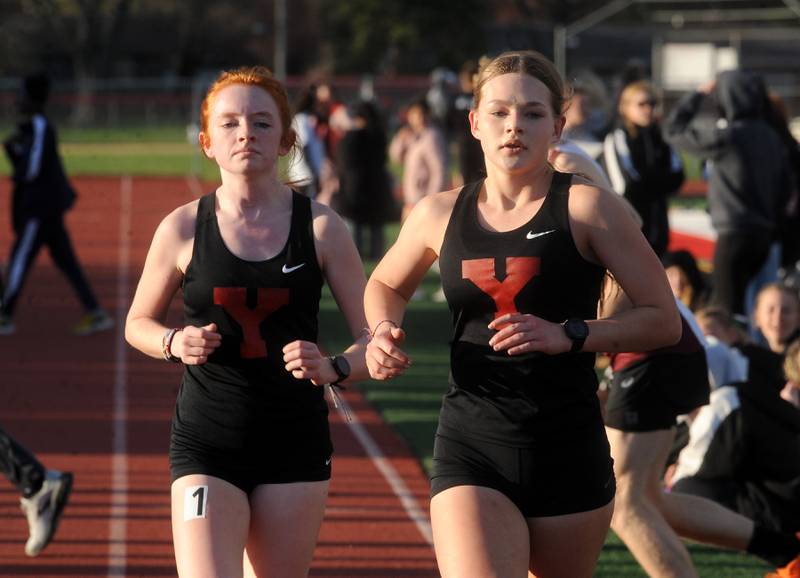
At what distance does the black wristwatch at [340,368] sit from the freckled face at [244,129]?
2.02 feet

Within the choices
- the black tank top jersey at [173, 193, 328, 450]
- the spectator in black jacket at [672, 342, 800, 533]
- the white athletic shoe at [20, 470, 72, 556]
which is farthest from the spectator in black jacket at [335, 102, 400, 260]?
the black tank top jersey at [173, 193, 328, 450]

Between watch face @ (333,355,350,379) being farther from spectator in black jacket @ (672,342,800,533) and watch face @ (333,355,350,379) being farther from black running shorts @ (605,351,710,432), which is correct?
spectator in black jacket @ (672,342,800,533)

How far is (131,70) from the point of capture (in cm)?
8512

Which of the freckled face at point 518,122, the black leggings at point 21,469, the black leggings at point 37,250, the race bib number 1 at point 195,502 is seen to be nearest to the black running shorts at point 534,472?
the race bib number 1 at point 195,502

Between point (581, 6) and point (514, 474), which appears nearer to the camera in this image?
point (514, 474)

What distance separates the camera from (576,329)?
3.69 metres

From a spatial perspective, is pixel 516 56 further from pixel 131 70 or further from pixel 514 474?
pixel 131 70

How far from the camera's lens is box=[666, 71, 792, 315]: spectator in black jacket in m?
9.80

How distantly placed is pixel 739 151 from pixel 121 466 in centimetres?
455

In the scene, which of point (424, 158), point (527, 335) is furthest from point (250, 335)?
point (424, 158)

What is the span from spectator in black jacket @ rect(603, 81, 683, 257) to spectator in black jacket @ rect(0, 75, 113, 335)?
5332 millimetres

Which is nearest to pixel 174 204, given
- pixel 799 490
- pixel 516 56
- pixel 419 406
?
pixel 419 406

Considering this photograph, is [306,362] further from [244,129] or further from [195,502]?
[244,129]

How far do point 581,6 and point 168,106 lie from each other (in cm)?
2644
